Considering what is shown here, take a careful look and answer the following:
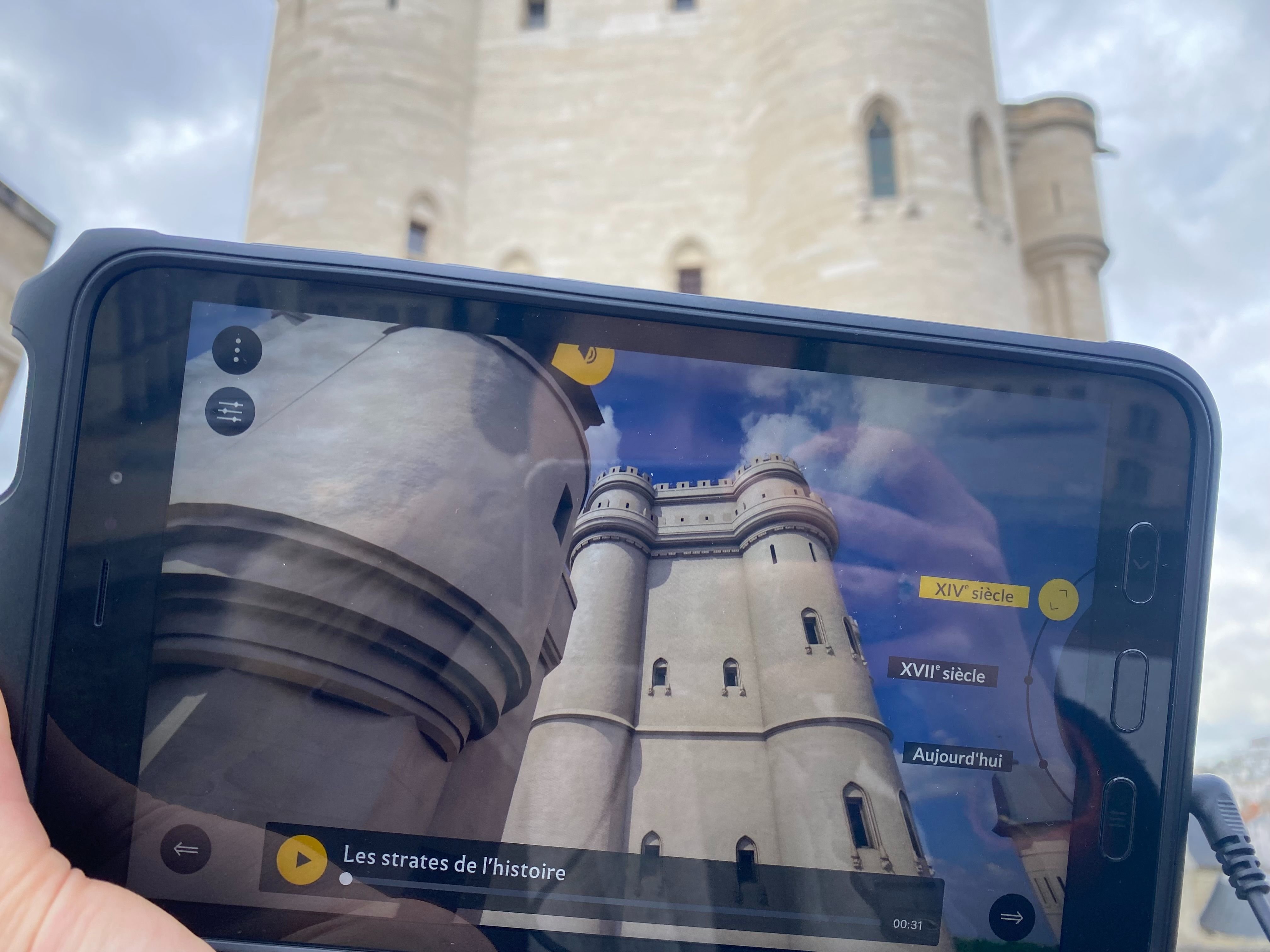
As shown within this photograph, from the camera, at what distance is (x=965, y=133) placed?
11438 millimetres

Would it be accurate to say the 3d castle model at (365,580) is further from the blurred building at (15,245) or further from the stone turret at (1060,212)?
the stone turret at (1060,212)

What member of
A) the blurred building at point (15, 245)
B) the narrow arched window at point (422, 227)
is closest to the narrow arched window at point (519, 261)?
the narrow arched window at point (422, 227)

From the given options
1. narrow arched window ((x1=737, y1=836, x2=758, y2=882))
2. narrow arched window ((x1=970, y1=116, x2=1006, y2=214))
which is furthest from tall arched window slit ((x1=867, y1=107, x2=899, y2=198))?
narrow arched window ((x1=737, y1=836, x2=758, y2=882))

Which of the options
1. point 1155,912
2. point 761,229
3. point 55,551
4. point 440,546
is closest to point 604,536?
point 440,546

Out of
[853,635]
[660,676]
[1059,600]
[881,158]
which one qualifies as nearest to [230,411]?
[660,676]

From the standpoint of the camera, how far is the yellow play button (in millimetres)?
1404

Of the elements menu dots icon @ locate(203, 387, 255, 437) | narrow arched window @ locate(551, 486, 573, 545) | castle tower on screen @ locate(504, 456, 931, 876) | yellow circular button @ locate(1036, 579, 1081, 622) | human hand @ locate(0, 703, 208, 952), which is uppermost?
menu dots icon @ locate(203, 387, 255, 437)

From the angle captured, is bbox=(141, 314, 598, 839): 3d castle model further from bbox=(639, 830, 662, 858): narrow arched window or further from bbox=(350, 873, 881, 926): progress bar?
bbox=(639, 830, 662, 858): narrow arched window

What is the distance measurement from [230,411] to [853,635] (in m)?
1.05

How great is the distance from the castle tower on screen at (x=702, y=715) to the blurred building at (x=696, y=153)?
9.67 meters

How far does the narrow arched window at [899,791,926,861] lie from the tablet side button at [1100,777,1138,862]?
0.29 m

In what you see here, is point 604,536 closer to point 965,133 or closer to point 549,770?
point 549,770

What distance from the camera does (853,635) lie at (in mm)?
1506

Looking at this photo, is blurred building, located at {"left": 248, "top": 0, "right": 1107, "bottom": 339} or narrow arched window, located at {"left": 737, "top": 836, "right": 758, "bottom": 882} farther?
blurred building, located at {"left": 248, "top": 0, "right": 1107, "bottom": 339}
